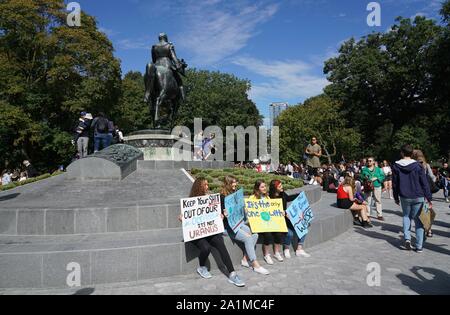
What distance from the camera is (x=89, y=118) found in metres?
12.4

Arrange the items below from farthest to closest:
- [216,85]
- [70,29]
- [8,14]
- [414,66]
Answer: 1. [216,85]
2. [414,66]
3. [70,29]
4. [8,14]

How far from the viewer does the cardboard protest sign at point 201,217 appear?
5.91 metres

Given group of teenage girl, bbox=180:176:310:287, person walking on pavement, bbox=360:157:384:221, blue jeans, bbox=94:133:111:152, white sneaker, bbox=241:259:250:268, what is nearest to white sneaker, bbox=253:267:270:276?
group of teenage girl, bbox=180:176:310:287

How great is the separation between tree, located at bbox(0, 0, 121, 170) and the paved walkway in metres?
26.8

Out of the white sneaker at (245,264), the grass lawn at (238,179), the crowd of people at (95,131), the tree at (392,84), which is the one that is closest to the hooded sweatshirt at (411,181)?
the white sneaker at (245,264)

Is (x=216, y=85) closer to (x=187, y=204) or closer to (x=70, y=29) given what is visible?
(x=70, y=29)

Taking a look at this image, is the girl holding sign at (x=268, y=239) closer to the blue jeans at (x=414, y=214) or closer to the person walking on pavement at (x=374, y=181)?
the blue jeans at (x=414, y=214)

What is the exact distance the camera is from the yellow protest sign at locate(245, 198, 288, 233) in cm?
681

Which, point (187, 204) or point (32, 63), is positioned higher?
point (32, 63)

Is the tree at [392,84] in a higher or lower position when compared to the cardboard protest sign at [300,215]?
higher

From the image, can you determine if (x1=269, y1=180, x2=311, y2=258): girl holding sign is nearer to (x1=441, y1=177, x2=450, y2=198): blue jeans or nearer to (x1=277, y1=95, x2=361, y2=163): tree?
(x1=441, y1=177, x2=450, y2=198): blue jeans

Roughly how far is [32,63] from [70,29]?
4.32m

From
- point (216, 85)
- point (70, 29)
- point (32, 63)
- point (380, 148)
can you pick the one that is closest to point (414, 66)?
point (380, 148)

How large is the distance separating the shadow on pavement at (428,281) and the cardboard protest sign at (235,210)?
2.79 meters
